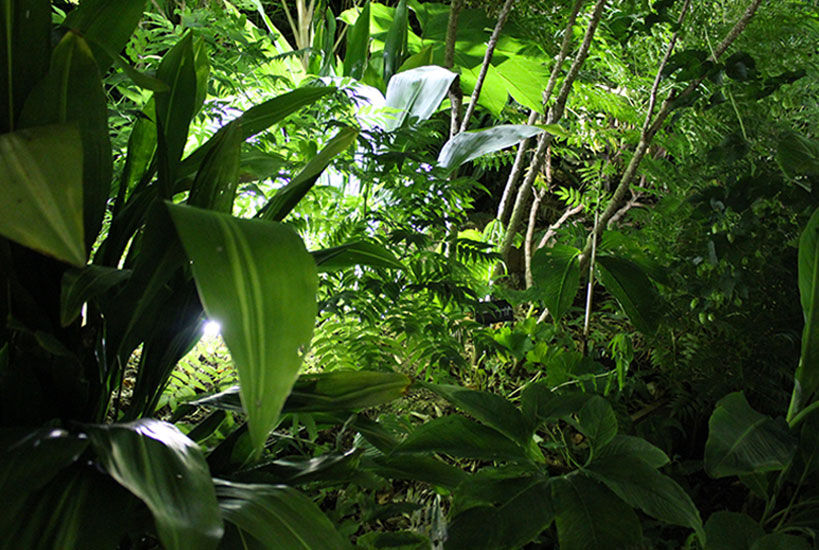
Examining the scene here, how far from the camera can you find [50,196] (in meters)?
0.46

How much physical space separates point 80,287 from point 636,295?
1.10 metres

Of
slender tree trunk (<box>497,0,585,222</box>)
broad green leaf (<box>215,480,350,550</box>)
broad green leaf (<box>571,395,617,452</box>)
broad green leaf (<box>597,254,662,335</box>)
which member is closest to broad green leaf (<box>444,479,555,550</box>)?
broad green leaf (<box>571,395,617,452</box>)

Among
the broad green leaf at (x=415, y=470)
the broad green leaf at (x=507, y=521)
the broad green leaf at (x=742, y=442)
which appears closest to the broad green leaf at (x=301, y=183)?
the broad green leaf at (x=415, y=470)

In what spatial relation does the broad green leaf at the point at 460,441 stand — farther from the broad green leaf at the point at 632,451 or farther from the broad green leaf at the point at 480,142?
the broad green leaf at the point at 480,142

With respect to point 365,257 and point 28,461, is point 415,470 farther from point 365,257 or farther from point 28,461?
point 28,461

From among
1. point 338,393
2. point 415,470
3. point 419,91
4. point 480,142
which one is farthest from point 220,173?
point 419,91

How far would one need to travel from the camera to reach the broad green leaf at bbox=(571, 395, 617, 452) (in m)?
0.89

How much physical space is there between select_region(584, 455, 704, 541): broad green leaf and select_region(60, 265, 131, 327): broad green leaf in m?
0.67

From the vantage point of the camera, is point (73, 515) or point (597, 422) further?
point (597, 422)

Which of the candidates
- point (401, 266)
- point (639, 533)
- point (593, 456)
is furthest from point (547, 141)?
point (639, 533)

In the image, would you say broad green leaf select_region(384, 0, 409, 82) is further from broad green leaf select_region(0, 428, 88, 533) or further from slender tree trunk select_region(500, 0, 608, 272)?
broad green leaf select_region(0, 428, 88, 533)

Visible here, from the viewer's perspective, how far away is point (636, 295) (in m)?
1.31

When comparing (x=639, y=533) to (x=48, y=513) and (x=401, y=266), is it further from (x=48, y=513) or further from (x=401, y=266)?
(x=48, y=513)

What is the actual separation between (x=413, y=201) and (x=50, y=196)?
76cm
